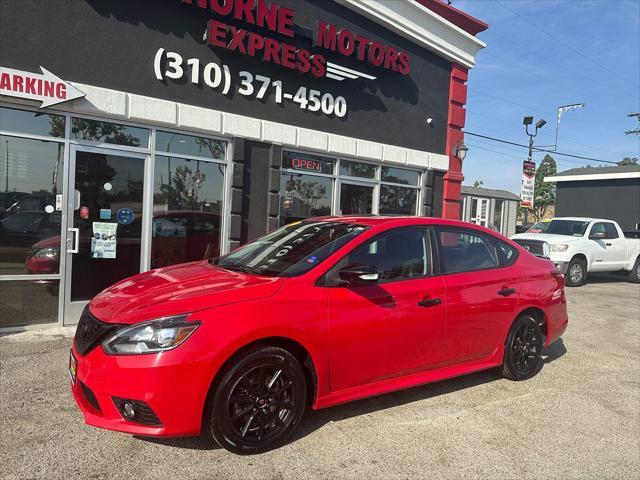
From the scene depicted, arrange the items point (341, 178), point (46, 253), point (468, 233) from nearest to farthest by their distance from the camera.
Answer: point (468, 233)
point (46, 253)
point (341, 178)

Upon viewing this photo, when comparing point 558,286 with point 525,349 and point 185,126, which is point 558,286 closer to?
point 525,349

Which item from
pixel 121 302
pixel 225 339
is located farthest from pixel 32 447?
pixel 225 339

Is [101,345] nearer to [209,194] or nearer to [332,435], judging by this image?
[332,435]

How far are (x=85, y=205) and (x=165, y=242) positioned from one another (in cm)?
125

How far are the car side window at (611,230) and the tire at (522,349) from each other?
9867 millimetres

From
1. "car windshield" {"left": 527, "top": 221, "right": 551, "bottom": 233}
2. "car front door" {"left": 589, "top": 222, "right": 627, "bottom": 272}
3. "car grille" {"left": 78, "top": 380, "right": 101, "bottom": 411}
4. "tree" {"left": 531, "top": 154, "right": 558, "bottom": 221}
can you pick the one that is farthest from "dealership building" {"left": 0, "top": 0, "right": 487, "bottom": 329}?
"tree" {"left": 531, "top": 154, "right": 558, "bottom": 221}

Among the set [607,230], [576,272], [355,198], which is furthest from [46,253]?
[607,230]

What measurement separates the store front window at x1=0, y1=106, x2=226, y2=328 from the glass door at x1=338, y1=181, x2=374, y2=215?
9.13 feet

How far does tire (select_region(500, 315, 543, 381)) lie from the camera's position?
4.54 metres

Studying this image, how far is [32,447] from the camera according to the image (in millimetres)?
3070

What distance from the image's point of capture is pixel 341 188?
9164 millimetres

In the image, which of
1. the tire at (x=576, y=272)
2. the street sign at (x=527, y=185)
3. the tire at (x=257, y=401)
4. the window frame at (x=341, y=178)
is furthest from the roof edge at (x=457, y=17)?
the tire at (x=257, y=401)

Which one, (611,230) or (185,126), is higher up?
(185,126)

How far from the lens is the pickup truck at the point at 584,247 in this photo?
11.8m
